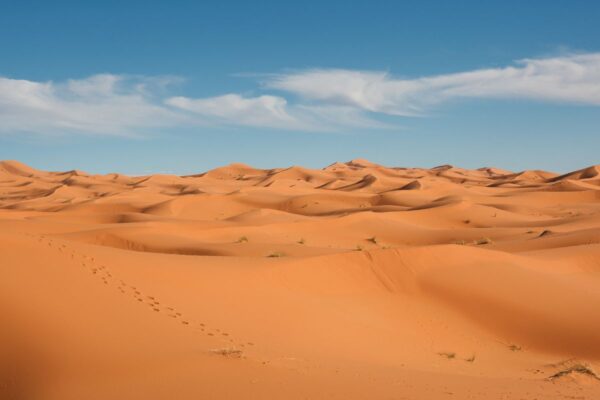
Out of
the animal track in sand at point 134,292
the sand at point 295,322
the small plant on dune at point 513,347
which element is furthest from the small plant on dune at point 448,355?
the animal track in sand at point 134,292

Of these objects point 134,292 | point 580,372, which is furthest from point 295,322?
point 580,372

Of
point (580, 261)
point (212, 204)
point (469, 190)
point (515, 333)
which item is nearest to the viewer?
point (515, 333)

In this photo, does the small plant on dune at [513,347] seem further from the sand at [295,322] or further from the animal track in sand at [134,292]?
the animal track in sand at [134,292]

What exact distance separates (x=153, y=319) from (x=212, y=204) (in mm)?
37511

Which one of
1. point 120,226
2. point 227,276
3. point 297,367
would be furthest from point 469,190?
point 297,367

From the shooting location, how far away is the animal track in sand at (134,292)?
27.7 feet

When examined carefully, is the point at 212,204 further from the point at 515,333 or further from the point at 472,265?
the point at 515,333

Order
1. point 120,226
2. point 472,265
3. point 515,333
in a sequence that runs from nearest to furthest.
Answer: point 515,333 → point 472,265 → point 120,226

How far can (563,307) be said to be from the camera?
1306 centimetres

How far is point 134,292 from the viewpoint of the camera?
9422 millimetres

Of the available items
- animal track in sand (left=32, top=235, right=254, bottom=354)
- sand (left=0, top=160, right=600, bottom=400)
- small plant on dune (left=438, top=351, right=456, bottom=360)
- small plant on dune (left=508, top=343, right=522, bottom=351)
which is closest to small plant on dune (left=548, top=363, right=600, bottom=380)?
sand (left=0, top=160, right=600, bottom=400)

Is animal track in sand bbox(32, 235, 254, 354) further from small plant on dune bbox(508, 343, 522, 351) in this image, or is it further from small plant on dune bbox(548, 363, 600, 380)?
small plant on dune bbox(508, 343, 522, 351)

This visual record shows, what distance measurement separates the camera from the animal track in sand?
8.44 metres

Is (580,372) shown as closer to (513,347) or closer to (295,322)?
(513,347)
